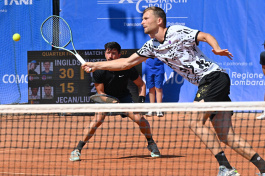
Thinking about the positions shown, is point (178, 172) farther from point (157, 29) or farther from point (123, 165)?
point (157, 29)

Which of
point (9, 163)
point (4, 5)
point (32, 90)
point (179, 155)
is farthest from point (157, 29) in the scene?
point (4, 5)

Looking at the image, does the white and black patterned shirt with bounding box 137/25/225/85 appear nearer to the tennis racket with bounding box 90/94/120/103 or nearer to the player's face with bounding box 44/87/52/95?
the tennis racket with bounding box 90/94/120/103

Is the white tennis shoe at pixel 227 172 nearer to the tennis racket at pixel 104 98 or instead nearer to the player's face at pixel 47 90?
the tennis racket at pixel 104 98

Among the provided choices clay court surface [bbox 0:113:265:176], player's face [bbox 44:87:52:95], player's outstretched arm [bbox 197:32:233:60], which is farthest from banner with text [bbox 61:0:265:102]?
player's outstretched arm [bbox 197:32:233:60]

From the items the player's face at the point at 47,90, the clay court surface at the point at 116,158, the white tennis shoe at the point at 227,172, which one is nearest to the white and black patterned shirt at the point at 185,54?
the clay court surface at the point at 116,158

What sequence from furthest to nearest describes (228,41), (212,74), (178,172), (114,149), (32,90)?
(228,41) < (32,90) < (114,149) < (178,172) < (212,74)

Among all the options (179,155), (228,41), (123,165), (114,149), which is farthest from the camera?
(228,41)

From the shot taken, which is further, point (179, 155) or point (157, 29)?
point (179, 155)

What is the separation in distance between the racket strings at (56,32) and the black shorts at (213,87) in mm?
4631

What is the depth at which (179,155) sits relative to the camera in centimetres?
588

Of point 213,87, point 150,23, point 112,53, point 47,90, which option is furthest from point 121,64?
point 47,90

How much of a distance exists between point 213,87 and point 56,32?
6.72 meters

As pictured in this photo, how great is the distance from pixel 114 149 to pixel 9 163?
58.7 inches

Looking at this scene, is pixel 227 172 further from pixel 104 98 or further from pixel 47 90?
pixel 47 90
